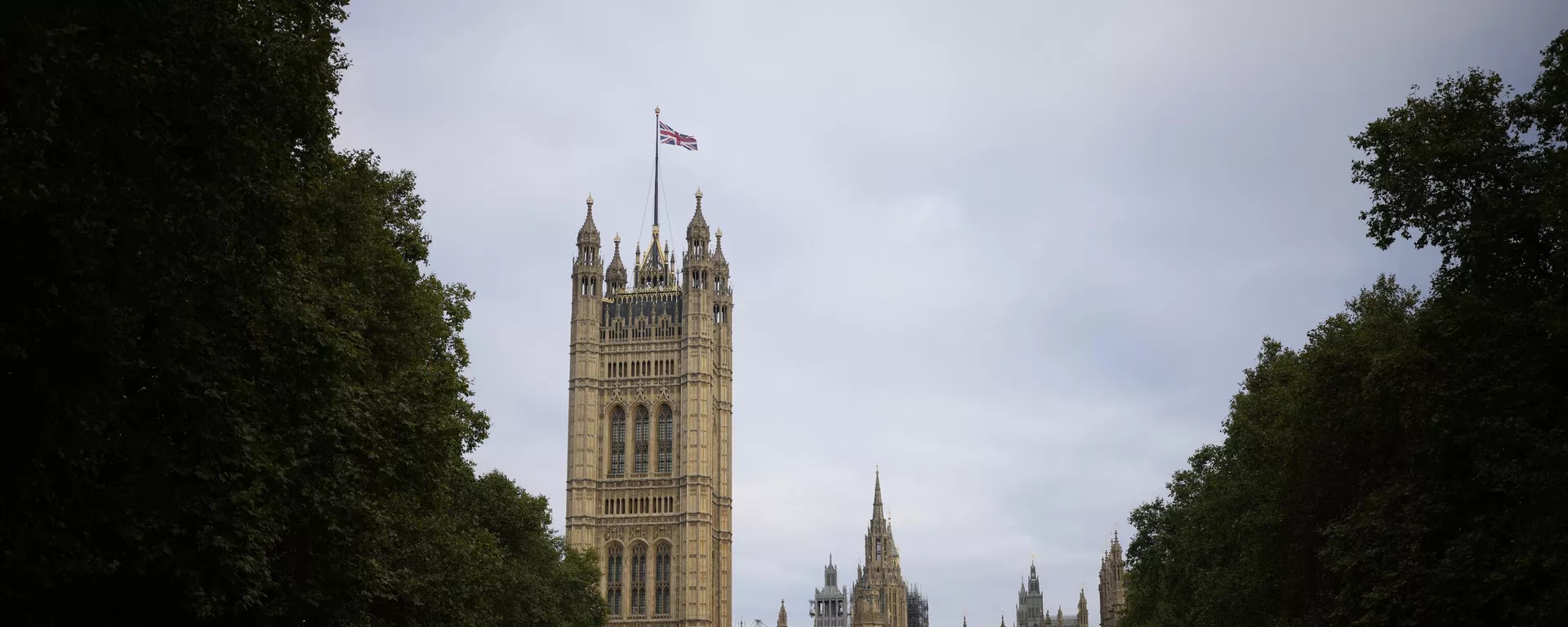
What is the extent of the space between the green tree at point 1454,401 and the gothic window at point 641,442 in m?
84.5

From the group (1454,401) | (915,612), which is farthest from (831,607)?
(1454,401)

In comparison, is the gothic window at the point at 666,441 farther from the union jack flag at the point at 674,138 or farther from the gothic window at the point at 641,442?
the union jack flag at the point at 674,138

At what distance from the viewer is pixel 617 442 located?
4835 inches

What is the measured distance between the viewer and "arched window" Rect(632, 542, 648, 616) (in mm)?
118750

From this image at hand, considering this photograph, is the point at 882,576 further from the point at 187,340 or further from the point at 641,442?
the point at 187,340

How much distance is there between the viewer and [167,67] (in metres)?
22.2

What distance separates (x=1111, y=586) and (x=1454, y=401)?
94718 millimetres

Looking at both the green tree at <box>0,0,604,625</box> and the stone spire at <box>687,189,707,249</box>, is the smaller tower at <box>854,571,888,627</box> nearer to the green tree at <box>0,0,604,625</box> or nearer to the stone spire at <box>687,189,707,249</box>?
the stone spire at <box>687,189,707,249</box>

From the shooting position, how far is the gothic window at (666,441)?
4808 inches

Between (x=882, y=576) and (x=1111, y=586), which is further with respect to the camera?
(x=882, y=576)

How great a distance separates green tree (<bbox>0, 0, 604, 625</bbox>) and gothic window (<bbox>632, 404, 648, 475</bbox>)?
87.5 m

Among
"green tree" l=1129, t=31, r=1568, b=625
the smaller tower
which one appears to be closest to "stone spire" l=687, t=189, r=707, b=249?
the smaller tower

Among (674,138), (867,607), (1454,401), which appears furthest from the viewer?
(867,607)

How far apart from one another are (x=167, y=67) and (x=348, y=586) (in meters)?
12.1
